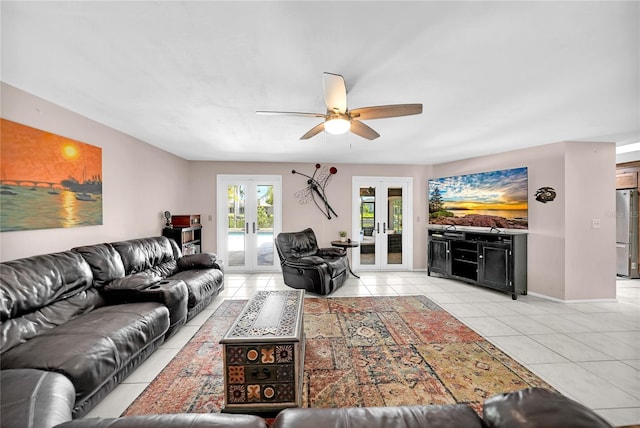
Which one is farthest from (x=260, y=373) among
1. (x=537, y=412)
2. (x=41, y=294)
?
(x=41, y=294)

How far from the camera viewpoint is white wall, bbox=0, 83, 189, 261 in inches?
89.4

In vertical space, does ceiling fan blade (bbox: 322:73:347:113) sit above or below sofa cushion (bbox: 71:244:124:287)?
above

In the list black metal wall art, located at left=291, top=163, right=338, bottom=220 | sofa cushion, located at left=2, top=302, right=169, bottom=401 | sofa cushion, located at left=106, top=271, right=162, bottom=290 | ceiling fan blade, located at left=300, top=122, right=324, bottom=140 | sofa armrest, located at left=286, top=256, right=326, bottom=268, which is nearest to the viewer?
sofa cushion, located at left=2, top=302, right=169, bottom=401

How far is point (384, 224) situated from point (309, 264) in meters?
2.54

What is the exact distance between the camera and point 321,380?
2066mm

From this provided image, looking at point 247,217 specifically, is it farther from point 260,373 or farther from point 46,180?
point 260,373

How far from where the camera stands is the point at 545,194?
4016 millimetres

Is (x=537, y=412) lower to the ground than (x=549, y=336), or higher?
higher

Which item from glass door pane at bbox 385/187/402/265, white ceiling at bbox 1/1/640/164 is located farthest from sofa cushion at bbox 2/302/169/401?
glass door pane at bbox 385/187/402/265

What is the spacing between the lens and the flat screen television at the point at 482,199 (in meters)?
4.34

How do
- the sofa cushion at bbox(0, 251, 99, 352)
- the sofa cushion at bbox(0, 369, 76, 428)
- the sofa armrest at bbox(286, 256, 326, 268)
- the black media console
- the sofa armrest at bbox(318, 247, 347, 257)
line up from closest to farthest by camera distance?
the sofa cushion at bbox(0, 369, 76, 428)
the sofa cushion at bbox(0, 251, 99, 352)
the black media console
the sofa armrest at bbox(286, 256, 326, 268)
the sofa armrest at bbox(318, 247, 347, 257)

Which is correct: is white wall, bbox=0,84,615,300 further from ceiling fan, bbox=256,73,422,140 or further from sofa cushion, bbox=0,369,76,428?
ceiling fan, bbox=256,73,422,140

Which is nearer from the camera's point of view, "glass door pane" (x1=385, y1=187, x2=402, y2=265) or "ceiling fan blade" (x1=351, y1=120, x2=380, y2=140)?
"ceiling fan blade" (x1=351, y1=120, x2=380, y2=140)

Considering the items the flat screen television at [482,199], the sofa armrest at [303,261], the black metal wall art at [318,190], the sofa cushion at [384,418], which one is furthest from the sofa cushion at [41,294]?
the flat screen television at [482,199]
